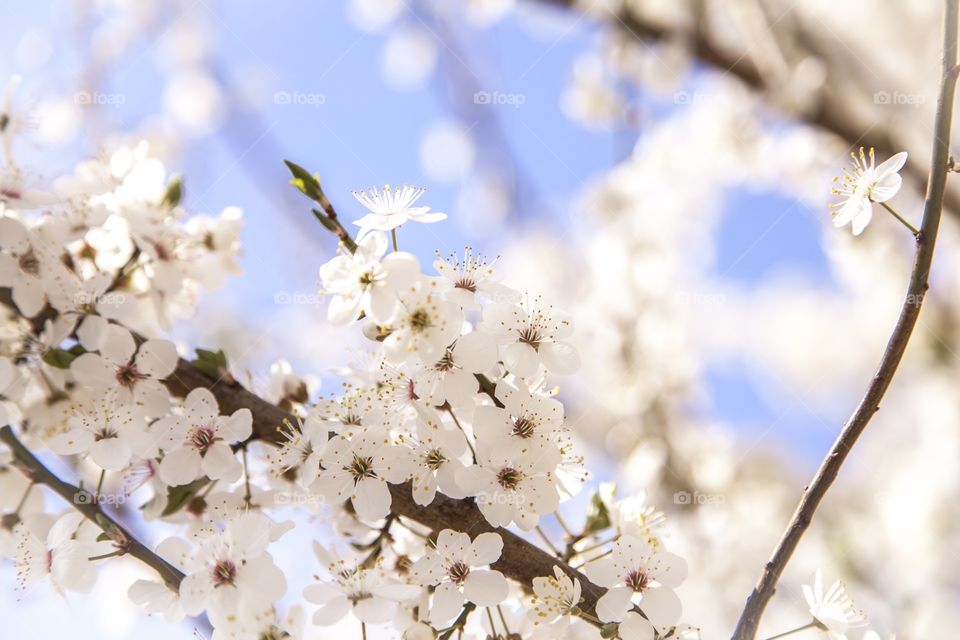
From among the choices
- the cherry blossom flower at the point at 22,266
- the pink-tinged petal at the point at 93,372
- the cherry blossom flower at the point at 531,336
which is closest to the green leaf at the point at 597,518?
the cherry blossom flower at the point at 531,336

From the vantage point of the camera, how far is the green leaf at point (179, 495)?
3.15ft

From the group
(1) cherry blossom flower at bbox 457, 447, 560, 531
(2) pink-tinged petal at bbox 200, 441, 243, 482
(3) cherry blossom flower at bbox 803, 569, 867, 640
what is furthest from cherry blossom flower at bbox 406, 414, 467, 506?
(3) cherry blossom flower at bbox 803, 569, 867, 640

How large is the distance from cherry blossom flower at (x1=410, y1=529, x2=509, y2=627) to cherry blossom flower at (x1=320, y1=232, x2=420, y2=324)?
271 mm

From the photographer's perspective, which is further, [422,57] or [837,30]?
[422,57]

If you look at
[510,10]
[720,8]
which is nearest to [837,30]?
[720,8]

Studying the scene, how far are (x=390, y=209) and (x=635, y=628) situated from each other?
579 mm

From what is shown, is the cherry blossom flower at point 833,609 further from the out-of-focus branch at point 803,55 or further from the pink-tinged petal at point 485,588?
the out-of-focus branch at point 803,55

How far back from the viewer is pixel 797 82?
2.42 meters

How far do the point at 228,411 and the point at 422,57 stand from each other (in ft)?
14.4

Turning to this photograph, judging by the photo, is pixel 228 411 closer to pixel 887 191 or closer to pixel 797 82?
pixel 887 191

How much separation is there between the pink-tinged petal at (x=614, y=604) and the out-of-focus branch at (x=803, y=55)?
1.92 metres

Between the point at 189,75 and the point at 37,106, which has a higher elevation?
the point at 189,75

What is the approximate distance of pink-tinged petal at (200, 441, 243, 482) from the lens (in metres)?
0.92

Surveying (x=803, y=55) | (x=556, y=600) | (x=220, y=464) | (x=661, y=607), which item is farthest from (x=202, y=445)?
(x=803, y=55)
